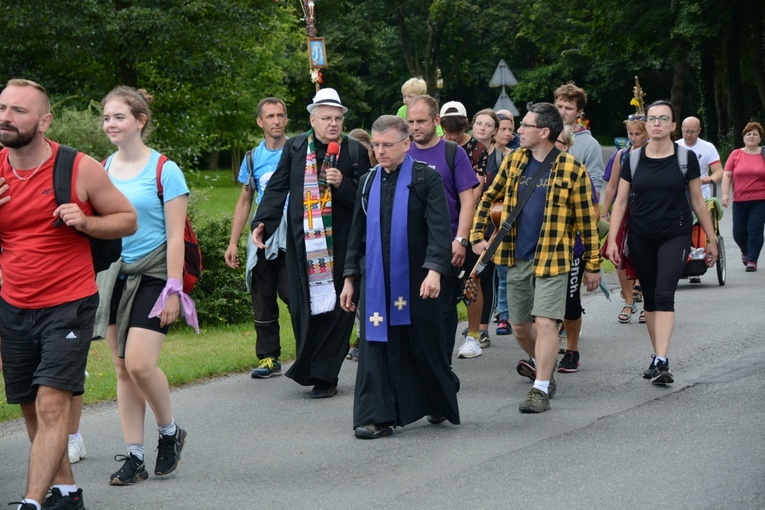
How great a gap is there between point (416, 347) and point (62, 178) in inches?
108

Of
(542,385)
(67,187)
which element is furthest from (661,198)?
(67,187)

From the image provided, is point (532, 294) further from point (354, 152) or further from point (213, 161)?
point (213, 161)

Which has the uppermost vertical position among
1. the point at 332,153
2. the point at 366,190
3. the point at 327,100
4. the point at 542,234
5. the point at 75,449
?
the point at 327,100

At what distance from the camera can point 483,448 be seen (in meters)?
6.77

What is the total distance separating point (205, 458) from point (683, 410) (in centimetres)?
308

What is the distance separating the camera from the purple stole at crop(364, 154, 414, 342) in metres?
7.22

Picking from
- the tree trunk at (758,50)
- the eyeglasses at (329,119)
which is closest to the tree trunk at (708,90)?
the tree trunk at (758,50)

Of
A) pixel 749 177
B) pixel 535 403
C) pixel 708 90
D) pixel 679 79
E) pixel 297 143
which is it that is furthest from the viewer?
pixel 679 79

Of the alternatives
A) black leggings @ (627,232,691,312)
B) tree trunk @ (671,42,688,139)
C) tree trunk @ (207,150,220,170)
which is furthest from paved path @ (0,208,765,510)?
tree trunk @ (207,150,220,170)

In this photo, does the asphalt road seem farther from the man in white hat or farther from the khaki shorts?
the khaki shorts

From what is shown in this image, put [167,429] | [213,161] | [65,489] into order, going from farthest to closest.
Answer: [213,161]
[167,429]
[65,489]

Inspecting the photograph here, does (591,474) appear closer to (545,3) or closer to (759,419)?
(759,419)

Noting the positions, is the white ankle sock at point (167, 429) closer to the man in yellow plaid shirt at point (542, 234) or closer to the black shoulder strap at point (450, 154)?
the man in yellow plaid shirt at point (542, 234)

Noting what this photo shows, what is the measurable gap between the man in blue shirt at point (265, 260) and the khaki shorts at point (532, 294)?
2.03m
